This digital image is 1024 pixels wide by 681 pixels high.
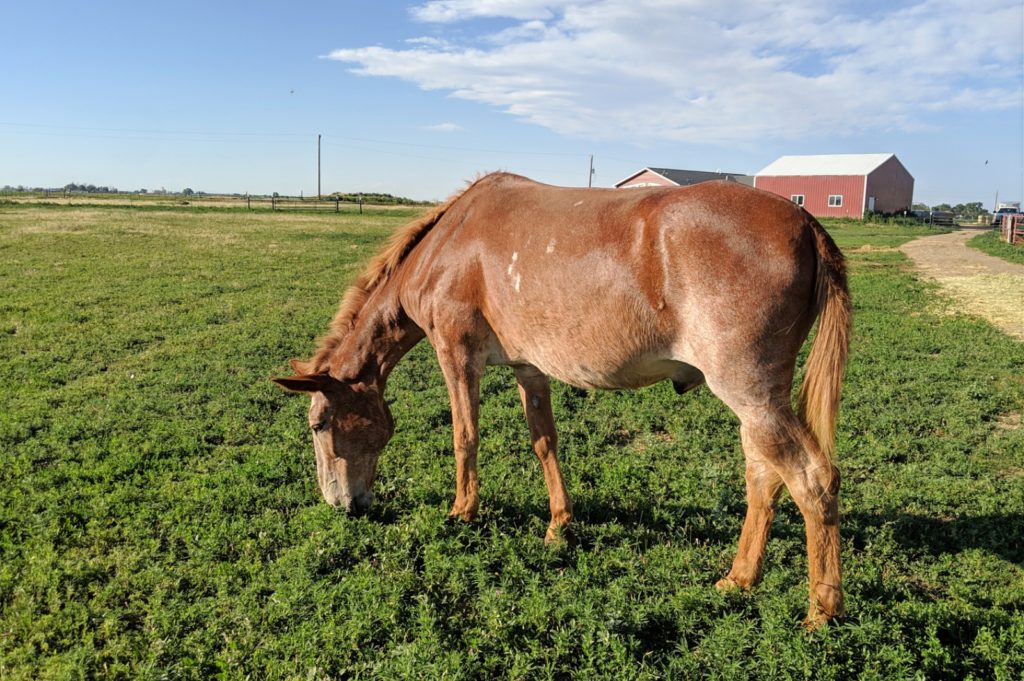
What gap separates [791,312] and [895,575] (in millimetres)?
2030

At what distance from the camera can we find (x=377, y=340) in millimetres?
4812

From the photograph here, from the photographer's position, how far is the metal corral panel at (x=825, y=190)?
53.0 metres

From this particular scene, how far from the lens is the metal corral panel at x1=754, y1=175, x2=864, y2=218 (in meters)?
53.0

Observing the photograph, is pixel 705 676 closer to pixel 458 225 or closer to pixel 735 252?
→ pixel 735 252

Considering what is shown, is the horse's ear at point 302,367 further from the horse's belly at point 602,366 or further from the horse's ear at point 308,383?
the horse's belly at point 602,366

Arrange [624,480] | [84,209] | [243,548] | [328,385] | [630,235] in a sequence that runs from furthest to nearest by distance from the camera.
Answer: [84,209] < [624,480] < [328,385] < [243,548] < [630,235]

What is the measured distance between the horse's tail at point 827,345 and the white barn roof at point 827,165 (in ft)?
187

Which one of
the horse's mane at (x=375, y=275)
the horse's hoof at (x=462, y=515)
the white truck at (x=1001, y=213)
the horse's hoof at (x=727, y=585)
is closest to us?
the horse's hoof at (x=727, y=585)

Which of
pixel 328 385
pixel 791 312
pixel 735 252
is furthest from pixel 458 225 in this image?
pixel 791 312

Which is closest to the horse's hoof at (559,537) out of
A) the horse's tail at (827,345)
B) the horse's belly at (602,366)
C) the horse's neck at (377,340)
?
the horse's belly at (602,366)

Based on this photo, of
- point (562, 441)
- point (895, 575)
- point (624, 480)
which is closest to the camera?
point (895, 575)

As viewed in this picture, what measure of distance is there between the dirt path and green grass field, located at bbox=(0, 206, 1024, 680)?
362 cm

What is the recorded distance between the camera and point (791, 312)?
10.4 feet

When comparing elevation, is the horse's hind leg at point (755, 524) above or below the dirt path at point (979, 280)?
below
